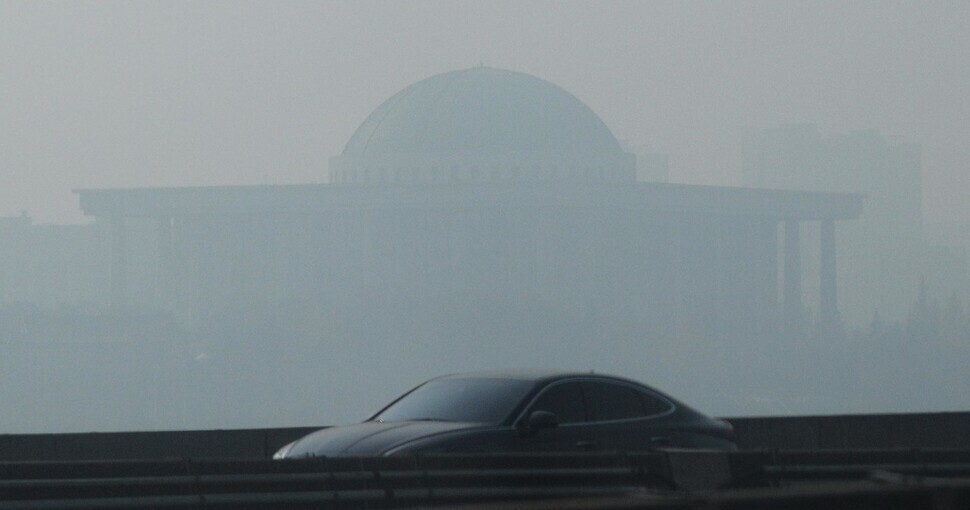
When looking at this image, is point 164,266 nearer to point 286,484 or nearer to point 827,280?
point 827,280

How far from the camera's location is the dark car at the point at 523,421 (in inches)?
481

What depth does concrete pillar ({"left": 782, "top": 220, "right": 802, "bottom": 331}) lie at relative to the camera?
6216 inches

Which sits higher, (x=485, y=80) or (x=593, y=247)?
(x=485, y=80)

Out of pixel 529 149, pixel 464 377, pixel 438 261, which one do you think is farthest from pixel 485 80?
pixel 464 377

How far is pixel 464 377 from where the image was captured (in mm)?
13438

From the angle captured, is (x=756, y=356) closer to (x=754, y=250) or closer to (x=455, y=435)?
(x=754, y=250)

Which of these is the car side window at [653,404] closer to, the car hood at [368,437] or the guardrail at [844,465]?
the car hood at [368,437]

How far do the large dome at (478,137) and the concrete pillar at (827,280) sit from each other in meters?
21.2

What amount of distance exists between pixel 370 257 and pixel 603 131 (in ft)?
107

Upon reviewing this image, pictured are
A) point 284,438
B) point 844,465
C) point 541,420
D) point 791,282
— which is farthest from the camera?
point 791,282

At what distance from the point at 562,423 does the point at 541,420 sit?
1.87 ft

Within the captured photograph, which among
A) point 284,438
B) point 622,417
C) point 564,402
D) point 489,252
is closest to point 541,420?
point 564,402

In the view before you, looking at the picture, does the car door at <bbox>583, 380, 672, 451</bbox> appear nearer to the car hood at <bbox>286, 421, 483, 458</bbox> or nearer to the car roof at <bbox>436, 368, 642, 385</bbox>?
the car roof at <bbox>436, 368, 642, 385</bbox>

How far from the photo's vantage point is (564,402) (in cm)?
1295
